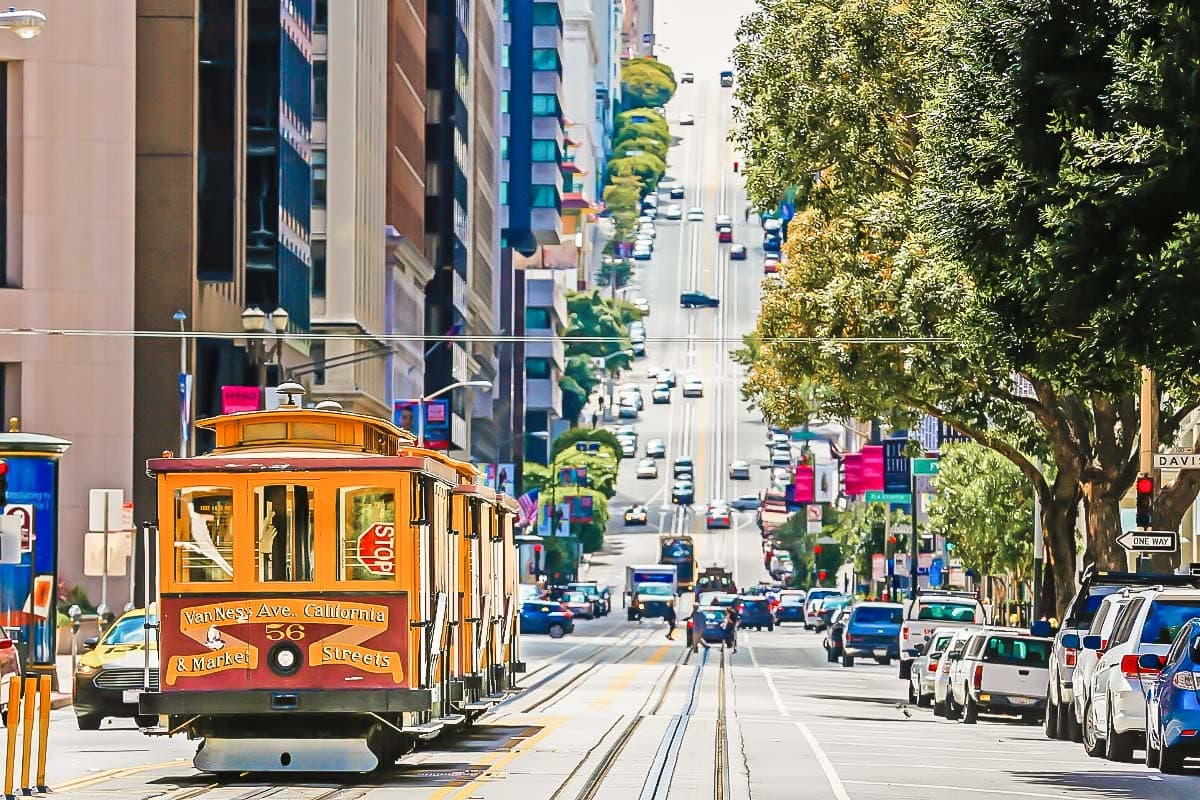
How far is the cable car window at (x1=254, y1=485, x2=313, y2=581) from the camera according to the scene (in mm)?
22281

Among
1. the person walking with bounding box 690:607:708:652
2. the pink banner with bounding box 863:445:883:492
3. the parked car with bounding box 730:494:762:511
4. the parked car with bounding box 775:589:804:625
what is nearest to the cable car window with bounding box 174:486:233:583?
the person walking with bounding box 690:607:708:652

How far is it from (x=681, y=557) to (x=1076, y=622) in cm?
Answer: 10708

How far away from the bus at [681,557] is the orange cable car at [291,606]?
384 feet

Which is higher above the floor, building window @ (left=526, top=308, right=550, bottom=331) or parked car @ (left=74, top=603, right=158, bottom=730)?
building window @ (left=526, top=308, right=550, bottom=331)

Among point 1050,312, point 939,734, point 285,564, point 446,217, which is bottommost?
point 939,734

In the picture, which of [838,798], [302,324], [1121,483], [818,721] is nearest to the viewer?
[838,798]

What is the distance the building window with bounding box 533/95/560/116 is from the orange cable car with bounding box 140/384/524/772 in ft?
456

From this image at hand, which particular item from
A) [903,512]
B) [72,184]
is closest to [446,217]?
[903,512]

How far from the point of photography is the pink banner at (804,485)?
117 m

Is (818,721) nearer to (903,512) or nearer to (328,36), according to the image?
(328,36)

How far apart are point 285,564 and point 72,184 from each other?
38415 mm

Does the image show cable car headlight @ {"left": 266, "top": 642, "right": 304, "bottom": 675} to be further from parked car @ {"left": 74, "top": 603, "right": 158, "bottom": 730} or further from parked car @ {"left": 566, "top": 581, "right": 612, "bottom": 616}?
parked car @ {"left": 566, "top": 581, "right": 612, "bottom": 616}

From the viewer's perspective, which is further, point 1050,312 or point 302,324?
point 302,324

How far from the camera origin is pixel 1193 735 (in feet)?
80.1
